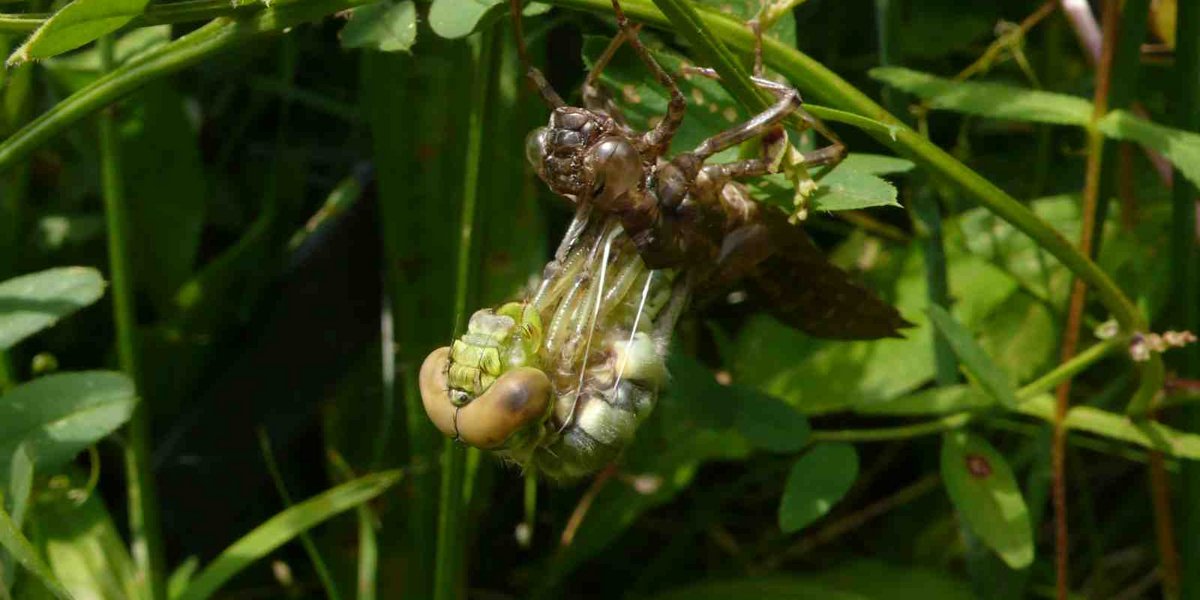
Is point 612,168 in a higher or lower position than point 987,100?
higher

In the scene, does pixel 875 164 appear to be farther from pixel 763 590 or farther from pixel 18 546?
pixel 18 546

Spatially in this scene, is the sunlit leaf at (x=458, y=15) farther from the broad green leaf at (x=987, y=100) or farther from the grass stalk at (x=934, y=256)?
the grass stalk at (x=934, y=256)

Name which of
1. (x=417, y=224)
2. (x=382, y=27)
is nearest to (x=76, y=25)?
(x=382, y=27)

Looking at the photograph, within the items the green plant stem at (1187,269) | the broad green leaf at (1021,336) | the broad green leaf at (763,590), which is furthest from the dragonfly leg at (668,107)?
the broad green leaf at (763,590)

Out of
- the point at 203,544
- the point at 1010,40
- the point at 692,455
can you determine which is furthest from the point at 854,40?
the point at 203,544

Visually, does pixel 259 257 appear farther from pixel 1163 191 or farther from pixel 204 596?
pixel 1163 191

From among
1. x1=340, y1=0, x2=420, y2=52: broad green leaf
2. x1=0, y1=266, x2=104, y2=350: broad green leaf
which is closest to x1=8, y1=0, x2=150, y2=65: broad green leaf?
x1=340, y1=0, x2=420, y2=52: broad green leaf
